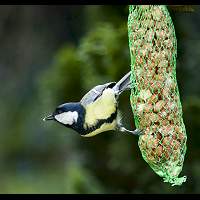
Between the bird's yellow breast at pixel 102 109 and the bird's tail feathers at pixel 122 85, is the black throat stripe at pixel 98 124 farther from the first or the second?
the bird's tail feathers at pixel 122 85

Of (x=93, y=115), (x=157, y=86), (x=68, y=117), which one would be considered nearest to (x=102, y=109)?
(x=93, y=115)

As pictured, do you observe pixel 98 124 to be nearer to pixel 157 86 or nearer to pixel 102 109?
pixel 102 109

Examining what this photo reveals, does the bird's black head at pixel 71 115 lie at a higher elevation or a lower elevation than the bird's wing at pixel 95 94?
lower

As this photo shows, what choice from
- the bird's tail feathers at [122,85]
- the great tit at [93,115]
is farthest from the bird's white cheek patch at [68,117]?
the bird's tail feathers at [122,85]

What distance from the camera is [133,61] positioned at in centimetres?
376

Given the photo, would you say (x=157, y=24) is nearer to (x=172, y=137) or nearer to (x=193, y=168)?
(x=172, y=137)

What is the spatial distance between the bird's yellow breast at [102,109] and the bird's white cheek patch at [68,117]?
56 mm

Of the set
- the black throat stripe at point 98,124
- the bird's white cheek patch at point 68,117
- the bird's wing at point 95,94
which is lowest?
the black throat stripe at point 98,124

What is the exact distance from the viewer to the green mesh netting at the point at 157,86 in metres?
3.70

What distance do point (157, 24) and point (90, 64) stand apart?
1529 mm

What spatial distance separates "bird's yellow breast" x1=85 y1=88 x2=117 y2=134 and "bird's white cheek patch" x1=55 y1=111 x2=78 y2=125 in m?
0.06

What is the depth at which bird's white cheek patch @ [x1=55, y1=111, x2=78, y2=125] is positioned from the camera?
11.9 ft

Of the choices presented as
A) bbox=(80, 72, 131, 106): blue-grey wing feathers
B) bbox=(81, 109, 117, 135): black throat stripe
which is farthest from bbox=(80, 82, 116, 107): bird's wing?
bbox=(81, 109, 117, 135): black throat stripe
